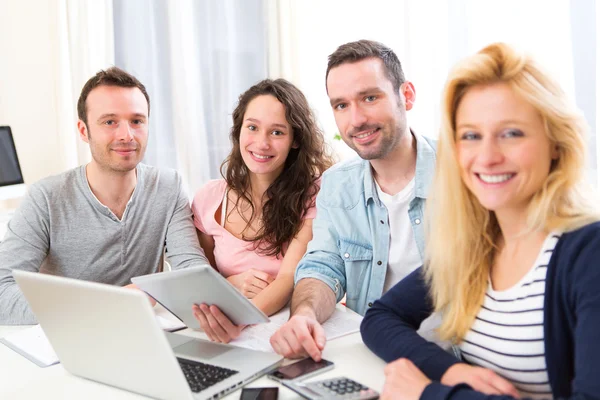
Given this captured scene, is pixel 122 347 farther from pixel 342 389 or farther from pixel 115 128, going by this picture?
pixel 115 128

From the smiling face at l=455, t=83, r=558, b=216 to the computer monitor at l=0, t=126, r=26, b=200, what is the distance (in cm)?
250

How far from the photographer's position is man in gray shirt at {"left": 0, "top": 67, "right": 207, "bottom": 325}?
202 cm

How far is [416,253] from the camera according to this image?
182 centimetres

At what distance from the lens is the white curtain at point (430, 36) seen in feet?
7.71

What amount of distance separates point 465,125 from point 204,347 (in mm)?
750

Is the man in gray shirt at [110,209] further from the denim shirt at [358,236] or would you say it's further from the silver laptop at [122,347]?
the silver laptop at [122,347]

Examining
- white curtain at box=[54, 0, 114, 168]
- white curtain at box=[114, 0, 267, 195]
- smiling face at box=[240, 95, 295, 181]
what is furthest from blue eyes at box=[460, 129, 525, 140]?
white curtain at box=[54, 0, 114, 168]

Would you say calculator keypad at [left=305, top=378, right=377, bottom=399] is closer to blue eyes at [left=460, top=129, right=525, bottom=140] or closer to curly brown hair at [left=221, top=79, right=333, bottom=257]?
blue eyes at [left=460, top=129, right=525, bottom=140]

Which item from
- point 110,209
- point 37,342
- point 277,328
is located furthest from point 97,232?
point 277,328

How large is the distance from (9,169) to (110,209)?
1.19m

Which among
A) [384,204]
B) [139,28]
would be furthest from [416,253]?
[139,28]

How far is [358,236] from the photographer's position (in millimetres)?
1865

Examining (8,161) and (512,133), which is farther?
(8,161)

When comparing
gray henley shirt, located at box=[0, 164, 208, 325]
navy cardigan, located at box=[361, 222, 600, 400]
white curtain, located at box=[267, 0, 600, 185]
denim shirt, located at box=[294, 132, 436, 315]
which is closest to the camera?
navy cardigan, located at box=[361, 222, 600, 400]
